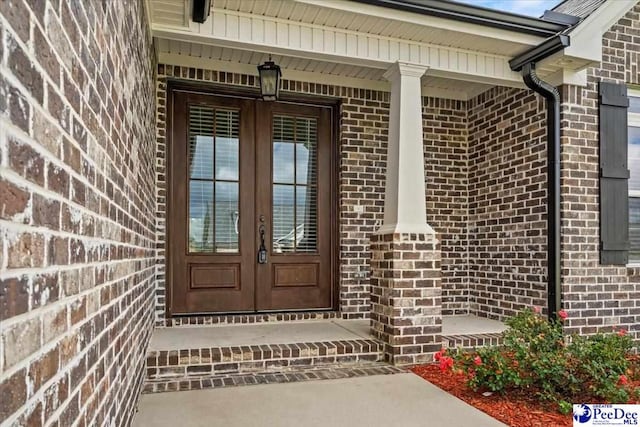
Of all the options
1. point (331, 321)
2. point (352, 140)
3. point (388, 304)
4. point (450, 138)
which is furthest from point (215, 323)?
point (450, 138)

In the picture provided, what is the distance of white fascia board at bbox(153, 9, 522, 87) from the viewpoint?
151 inches

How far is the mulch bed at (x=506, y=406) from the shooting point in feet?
9.45

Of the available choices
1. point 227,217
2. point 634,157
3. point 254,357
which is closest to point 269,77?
point 227,217

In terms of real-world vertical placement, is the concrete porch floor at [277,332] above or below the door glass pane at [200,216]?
below

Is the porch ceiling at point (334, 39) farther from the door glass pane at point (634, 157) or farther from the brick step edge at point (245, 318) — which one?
the brick step edge at point (245, 318)

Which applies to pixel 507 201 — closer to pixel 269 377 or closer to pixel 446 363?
pixel 446 363

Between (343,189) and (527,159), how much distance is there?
193cm

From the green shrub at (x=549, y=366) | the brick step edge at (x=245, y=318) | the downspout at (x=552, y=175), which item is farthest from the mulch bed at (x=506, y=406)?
the brick step edge at (x=245, y=318)

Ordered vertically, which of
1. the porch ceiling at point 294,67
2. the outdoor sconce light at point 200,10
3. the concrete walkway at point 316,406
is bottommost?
the concrete walkway at point 316,406

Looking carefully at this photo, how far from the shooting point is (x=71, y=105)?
120cm

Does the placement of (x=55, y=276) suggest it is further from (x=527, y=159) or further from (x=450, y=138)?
(x=450, y=138)

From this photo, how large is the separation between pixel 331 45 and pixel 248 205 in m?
1.87

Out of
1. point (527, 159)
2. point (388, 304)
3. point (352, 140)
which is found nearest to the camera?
point (388, 304)

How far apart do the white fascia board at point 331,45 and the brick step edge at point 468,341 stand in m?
2.42
